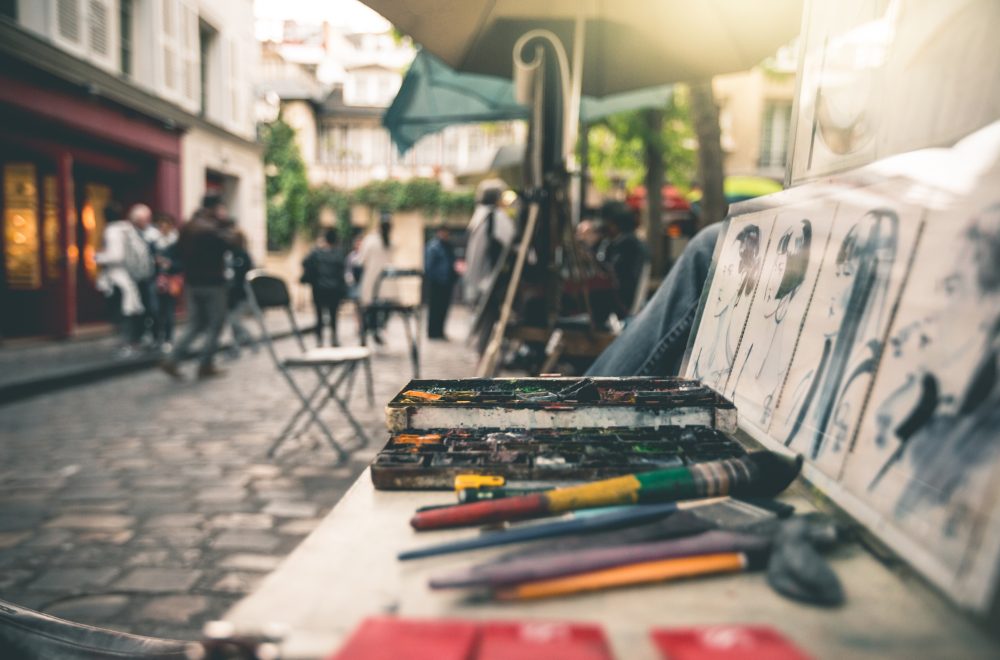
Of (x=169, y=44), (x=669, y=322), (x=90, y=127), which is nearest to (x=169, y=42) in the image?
(x=169, y=44)

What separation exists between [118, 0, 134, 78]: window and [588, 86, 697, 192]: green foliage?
9.35 metres

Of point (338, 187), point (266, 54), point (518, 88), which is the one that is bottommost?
point (518, 88)

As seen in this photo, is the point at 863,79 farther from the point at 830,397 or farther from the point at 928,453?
the point at 928,453

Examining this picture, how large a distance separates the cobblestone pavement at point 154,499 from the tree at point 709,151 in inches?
162

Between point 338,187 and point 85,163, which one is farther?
point 338,187

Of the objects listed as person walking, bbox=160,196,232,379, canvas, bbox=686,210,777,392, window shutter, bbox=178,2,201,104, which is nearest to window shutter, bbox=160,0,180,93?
window shutter, bbox=178,2,201,104

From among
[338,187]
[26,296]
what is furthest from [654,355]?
[338,187]

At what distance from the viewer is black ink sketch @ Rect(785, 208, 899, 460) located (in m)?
0.86

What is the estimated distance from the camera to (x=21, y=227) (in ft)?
34.3

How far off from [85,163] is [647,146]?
999cm

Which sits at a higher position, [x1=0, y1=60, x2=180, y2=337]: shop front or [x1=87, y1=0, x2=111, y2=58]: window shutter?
[x1=87, y1=0, x2=111, y2=58]: window shutter

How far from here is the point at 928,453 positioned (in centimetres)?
69

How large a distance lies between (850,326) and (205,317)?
7.98m

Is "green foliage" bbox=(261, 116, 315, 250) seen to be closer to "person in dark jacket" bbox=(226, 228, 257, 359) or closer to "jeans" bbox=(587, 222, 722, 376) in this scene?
"person in dark jacket" bbox=(226, 228, 257, 359)
